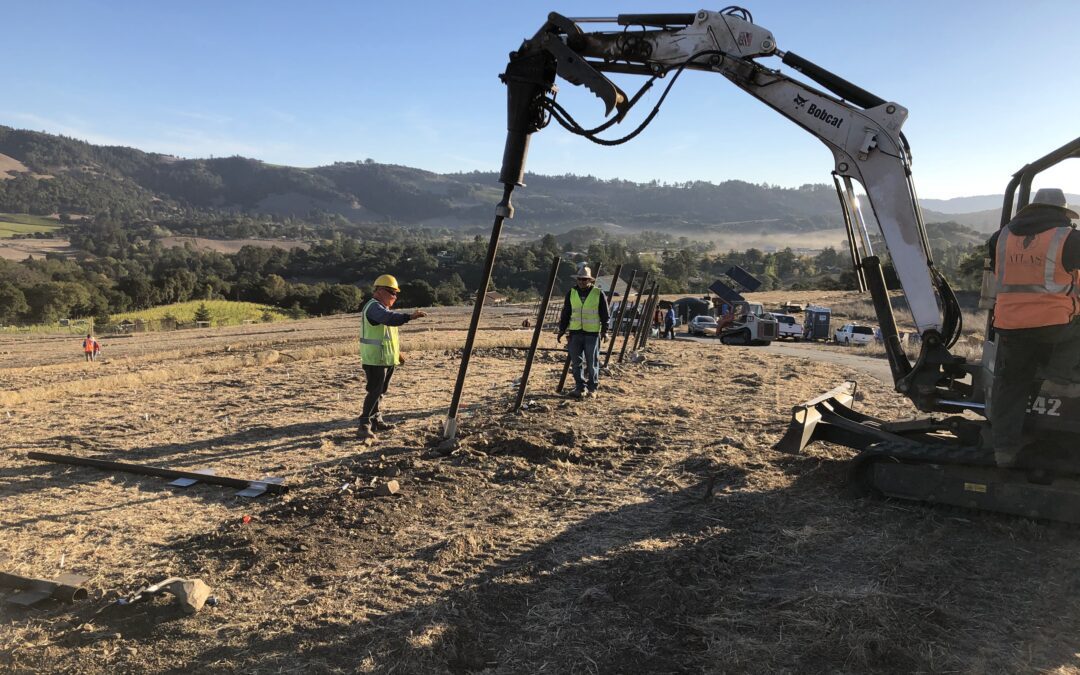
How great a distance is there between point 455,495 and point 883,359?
18.6m

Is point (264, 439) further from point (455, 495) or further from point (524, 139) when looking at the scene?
point (524, 139)

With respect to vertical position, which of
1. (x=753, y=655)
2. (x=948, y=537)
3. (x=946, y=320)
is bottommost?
(x=753, y=655)

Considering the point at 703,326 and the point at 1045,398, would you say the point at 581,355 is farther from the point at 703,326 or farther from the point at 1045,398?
the point at 703,326

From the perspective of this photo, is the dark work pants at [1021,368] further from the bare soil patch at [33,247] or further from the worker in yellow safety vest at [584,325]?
the bare soil patch at [33,247]

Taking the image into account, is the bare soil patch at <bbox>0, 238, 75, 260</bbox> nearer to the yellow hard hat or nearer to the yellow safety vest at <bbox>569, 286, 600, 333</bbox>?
the yellow hard hat

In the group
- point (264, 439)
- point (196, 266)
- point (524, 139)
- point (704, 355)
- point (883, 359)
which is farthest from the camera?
point (196, 266)

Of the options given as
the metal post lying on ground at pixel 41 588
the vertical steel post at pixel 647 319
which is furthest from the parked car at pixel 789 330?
the metal post lying on ground at pixel 41 588

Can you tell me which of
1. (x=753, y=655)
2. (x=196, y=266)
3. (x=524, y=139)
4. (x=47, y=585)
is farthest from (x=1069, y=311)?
(x=196, y=266)

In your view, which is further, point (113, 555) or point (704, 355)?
point (704, 355)

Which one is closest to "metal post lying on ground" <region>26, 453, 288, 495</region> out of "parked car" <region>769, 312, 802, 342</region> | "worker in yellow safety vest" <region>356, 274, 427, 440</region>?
"worker in yellow safety vest" <region>356, 274, 427, 440</region>

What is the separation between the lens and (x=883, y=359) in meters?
20.6

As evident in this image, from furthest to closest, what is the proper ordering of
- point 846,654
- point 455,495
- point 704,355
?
point 704,355 < point 455,495 < point 846,654

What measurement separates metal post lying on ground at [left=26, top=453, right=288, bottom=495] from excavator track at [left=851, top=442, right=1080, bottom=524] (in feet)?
18.0

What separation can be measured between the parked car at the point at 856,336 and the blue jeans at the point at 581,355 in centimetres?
2233
